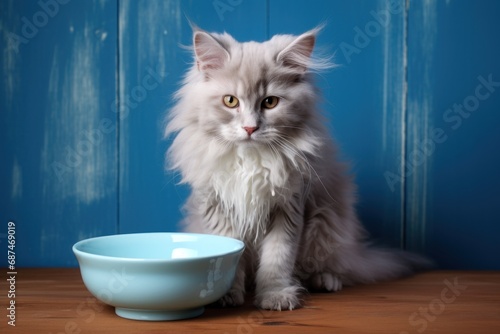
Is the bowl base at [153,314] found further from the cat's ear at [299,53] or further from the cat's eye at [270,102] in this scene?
the cat's ear at [299,53]

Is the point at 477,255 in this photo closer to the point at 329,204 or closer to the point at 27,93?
the point at 329,204

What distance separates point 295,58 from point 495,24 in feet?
2.79

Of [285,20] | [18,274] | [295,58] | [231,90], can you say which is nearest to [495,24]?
[285,20]

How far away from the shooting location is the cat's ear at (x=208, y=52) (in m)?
1.50

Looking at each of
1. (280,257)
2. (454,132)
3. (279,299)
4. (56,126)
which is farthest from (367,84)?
(56,126)

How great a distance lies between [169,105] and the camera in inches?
79.7

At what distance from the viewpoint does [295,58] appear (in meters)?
1.53

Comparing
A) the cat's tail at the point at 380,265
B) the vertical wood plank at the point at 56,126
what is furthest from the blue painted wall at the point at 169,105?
the cat's tail at the point at 380,265

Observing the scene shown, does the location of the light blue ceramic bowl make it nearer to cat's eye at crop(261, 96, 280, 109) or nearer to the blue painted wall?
cat's eye at crop(261, 96, 280, 109)

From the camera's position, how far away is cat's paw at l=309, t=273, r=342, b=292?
1651 millimetres

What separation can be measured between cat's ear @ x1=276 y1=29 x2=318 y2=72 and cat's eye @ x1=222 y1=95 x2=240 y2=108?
15 cm

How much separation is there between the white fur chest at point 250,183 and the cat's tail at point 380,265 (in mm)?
358

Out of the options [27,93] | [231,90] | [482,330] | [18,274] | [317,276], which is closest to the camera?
[482,330]

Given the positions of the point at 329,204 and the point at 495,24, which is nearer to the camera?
the point at 329,204
